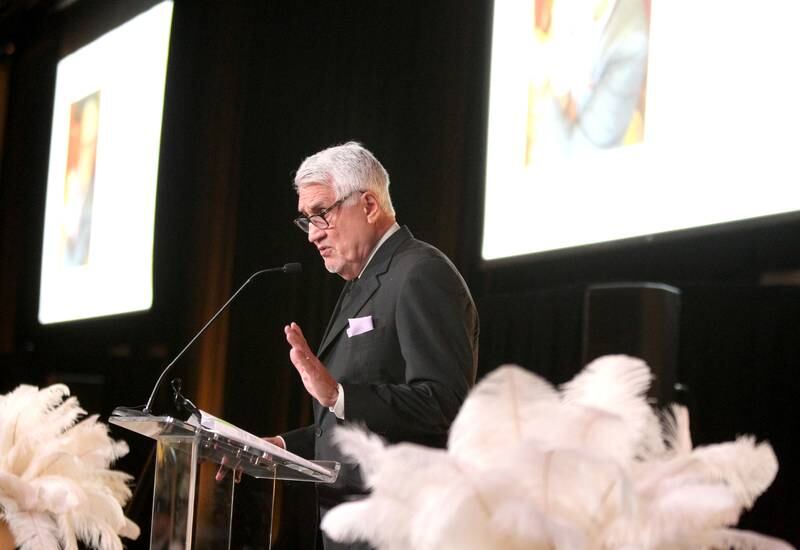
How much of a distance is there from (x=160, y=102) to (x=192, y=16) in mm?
423

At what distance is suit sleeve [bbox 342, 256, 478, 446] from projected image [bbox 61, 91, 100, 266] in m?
3.59

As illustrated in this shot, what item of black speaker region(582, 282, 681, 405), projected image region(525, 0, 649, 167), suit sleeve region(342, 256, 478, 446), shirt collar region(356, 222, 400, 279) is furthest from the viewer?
projected image region(525, 0, 649, 167)

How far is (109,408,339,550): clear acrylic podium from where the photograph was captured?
6.25 ft

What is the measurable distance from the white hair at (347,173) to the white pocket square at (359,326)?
13.6 inches

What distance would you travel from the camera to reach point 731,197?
9.17 feet

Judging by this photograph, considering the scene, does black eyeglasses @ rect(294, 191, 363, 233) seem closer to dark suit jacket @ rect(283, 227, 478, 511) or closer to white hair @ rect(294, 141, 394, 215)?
white hair @ rect(294, 141, 394, 215)

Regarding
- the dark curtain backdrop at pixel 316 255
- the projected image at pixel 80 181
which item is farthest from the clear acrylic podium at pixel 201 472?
the projected image at pixel 80 181

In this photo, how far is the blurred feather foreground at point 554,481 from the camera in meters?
0.89

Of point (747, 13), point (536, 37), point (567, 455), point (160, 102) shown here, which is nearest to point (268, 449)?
point (567, 455)

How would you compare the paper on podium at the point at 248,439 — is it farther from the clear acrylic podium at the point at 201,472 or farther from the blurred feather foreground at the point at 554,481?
the blurred feather foreground at the point at 554,481

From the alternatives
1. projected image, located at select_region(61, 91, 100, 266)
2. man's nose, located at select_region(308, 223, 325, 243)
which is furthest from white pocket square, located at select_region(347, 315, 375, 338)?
projected image, located at select_region(61, 91, 100, 266)

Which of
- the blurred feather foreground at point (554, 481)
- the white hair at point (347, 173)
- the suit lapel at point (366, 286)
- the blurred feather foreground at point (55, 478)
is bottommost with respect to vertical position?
the blurred feather foreground at point (55, 478)

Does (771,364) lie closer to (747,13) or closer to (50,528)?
(747,13)

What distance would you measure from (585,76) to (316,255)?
70.7 inches
